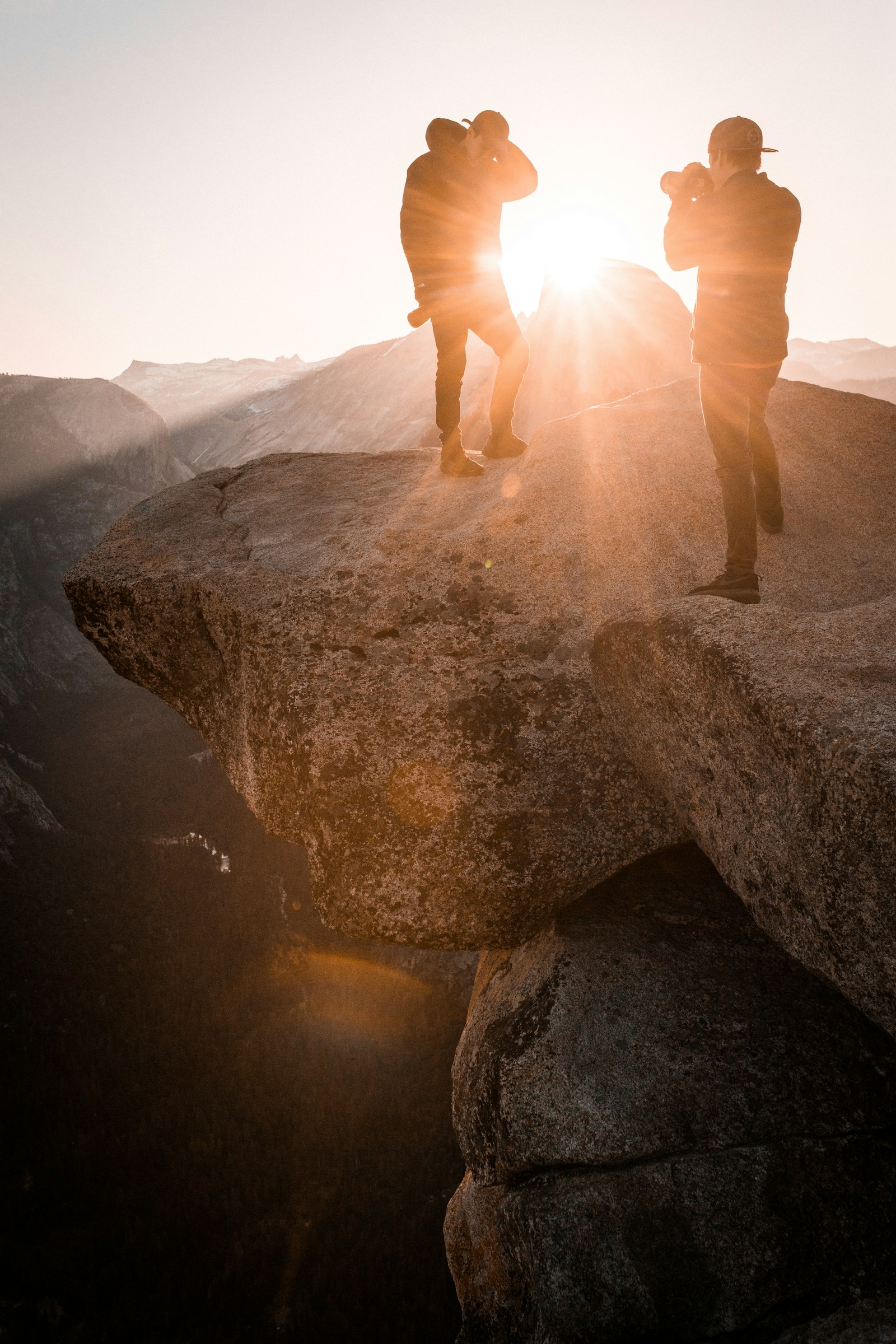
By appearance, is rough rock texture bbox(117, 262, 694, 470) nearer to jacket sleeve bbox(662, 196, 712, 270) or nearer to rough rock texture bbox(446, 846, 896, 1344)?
jacket sleeve bbox(662, 196, 712, 270)

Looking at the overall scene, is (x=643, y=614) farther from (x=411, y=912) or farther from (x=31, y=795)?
(x=31, y=795)

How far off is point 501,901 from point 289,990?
35778 mm

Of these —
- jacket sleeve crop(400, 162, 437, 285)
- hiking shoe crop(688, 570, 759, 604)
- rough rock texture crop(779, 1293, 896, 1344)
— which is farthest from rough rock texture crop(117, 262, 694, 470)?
rough rock texture crop(779, 1293, 896, 1344)

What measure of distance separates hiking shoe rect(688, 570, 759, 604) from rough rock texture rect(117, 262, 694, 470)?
12699 mm

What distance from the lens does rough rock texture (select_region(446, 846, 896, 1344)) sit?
3270 mm

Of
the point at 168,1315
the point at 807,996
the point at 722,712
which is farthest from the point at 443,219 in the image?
the point at 168,1315

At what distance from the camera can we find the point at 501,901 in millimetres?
4008

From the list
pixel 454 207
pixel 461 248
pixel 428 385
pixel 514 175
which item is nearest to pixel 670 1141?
pixel 461 248

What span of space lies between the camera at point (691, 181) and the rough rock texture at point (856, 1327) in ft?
19.5

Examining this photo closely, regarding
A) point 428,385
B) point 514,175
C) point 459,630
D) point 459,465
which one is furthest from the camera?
point 428,385

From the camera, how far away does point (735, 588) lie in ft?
13.6

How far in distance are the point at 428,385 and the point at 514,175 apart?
220 ft

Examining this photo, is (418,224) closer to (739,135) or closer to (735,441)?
(739,135)

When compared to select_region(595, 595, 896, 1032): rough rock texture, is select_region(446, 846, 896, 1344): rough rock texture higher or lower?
lower
